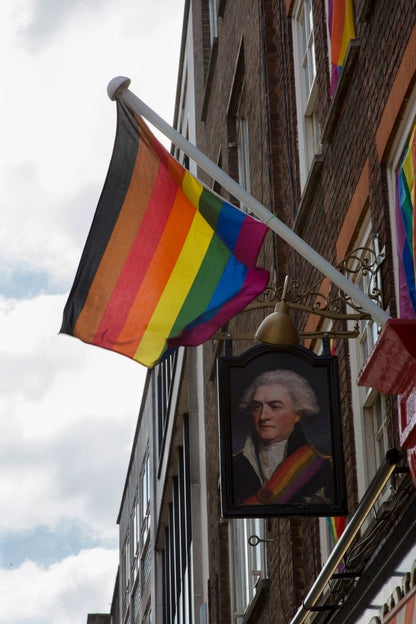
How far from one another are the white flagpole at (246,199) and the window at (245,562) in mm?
7159

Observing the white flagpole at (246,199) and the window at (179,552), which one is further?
the window at (179,552)

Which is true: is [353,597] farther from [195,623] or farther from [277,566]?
[195,623]

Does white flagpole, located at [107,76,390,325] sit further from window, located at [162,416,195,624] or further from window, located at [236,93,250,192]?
window, located at [162,416,195,624]

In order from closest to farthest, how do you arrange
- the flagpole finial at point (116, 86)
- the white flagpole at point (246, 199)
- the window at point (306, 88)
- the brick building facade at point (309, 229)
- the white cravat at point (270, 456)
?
the white flagpole at point (246, 199) → the brick building facade at point (309, 229) → the white cravat at point (270, 456) → the flagpole finial at point (116, 86) → the window at point (306, 88)

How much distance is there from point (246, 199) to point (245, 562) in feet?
31.6

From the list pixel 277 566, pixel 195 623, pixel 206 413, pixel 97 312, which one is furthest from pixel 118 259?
pixel 195 623

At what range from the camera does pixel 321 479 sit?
347 inches

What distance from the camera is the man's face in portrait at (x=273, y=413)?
8.79 metres

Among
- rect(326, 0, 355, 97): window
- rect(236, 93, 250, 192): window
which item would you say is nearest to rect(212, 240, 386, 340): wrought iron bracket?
rect(326, 0, 355, 97): window

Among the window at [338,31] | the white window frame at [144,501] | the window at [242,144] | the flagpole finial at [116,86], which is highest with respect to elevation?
the white window frame at [144,501]

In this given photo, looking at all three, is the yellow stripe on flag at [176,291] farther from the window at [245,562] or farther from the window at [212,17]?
the window at [212,17]

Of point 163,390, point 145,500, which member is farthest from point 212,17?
point 145,500

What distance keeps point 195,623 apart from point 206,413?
14.7 feet

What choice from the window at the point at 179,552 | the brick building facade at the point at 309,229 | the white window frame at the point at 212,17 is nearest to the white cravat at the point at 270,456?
the brick building facade at the point at 309,229
